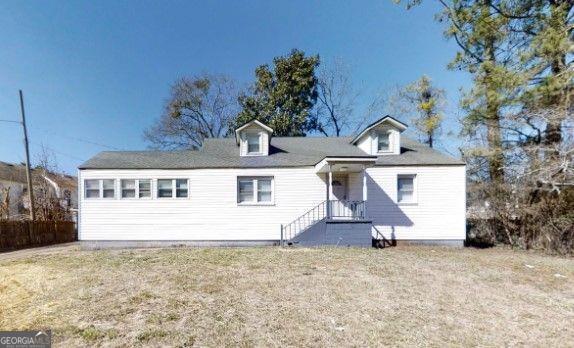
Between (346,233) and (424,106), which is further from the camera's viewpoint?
(424,106)

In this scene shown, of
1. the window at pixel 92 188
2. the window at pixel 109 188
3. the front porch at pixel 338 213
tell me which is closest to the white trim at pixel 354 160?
the front porch at pixel 338 213

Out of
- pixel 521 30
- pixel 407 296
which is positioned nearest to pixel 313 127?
pixel 521 30

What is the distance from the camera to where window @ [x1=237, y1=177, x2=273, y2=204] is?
1320 centimetres

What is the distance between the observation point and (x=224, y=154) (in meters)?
14.4

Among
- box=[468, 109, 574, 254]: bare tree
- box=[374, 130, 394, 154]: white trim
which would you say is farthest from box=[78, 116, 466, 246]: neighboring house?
box=[468, 109, 574, 254]: bare tree

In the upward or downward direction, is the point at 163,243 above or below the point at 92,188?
below

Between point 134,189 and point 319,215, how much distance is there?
8463mm

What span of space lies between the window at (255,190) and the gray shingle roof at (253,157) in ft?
2.19

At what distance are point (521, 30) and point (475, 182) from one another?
6.64 m

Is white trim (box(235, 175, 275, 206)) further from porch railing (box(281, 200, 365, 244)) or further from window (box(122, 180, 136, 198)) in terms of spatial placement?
window (box(122, 180, 136, 198))

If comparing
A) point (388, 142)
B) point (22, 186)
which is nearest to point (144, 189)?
point (388, 142)

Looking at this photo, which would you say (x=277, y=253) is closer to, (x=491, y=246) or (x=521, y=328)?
(x=521, y=328)

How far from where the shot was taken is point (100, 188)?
42.3 feet

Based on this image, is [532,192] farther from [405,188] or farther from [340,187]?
[340,187]
